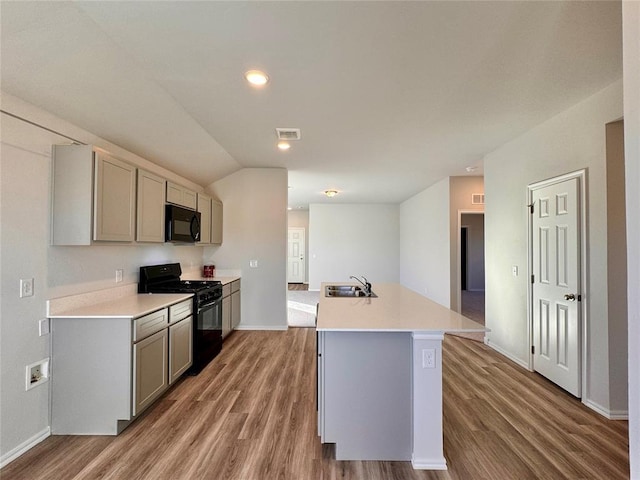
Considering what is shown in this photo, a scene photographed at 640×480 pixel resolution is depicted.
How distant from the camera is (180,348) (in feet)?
9.43

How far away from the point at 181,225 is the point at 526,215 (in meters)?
A: 4.03

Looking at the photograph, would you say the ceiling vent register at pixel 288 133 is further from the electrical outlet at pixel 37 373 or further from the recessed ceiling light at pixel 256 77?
the electrical outlet at pixel 37 373

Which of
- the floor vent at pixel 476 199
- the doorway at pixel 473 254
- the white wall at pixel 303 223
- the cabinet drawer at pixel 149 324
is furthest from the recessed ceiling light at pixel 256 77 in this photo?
the doorway at pixel 473 254

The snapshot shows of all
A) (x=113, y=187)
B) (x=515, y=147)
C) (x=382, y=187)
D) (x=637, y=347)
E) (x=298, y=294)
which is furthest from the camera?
(x=298, y=294)

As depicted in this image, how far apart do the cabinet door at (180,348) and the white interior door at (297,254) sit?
7.20 m

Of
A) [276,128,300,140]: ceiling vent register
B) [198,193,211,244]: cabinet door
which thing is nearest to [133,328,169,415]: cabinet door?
[198,193,211,244]: cabinet door

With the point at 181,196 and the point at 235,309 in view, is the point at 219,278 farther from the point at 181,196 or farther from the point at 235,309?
the point at 181,196

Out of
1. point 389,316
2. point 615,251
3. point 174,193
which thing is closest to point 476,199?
point 615,251

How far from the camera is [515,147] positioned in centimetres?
351

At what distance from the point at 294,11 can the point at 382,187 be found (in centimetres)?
505

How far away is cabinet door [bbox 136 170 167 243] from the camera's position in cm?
279

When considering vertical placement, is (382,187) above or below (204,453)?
above

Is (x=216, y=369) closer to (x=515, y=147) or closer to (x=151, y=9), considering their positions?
(x=151, y=9)

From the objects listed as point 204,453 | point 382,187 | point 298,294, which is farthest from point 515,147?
point 298,294
